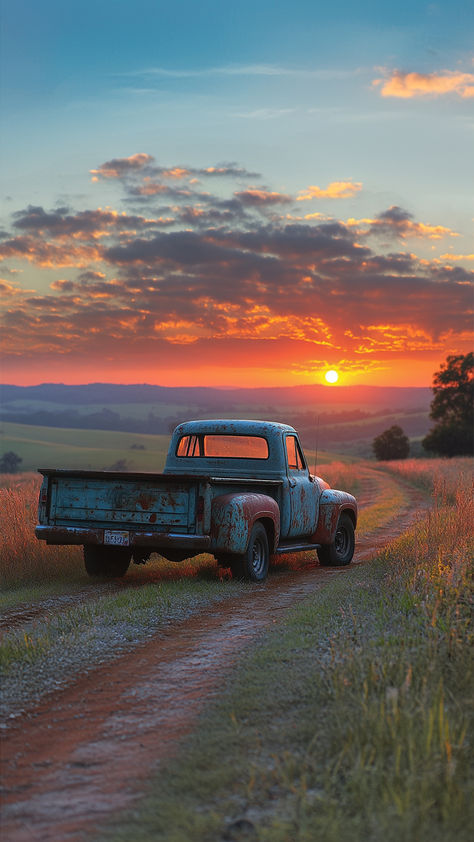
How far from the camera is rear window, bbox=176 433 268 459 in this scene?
11.9 metres

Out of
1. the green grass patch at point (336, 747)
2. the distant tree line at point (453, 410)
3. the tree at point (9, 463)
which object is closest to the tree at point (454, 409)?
the distant tree line at point (453, 410)

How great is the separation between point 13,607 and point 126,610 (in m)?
1.66

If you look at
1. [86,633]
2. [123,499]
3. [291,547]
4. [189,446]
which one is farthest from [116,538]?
[86,633]

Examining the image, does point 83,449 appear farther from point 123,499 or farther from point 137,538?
point 137,538

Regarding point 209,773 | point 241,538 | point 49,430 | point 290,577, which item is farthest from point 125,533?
point 49,430

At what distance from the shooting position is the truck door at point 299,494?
459 inches

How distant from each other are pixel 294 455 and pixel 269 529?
158 centimetres

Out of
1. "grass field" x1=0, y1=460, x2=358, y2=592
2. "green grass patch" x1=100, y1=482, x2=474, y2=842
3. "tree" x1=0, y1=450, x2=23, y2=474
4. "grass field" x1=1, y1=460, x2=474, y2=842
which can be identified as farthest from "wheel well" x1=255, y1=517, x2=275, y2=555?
"tree" x1=0, y1=450, x2=23, y2=474

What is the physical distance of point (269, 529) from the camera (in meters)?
11.0

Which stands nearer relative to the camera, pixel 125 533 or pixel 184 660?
pixel 184 660

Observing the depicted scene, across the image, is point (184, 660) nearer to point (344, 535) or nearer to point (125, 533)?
point (125, 533)

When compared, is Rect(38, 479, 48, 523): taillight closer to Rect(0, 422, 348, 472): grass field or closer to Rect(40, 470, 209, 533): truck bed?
Rect(40, 470, 209, 533): truck bed

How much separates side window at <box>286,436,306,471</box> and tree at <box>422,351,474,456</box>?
63.2 m

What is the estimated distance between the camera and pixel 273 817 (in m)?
3.87
